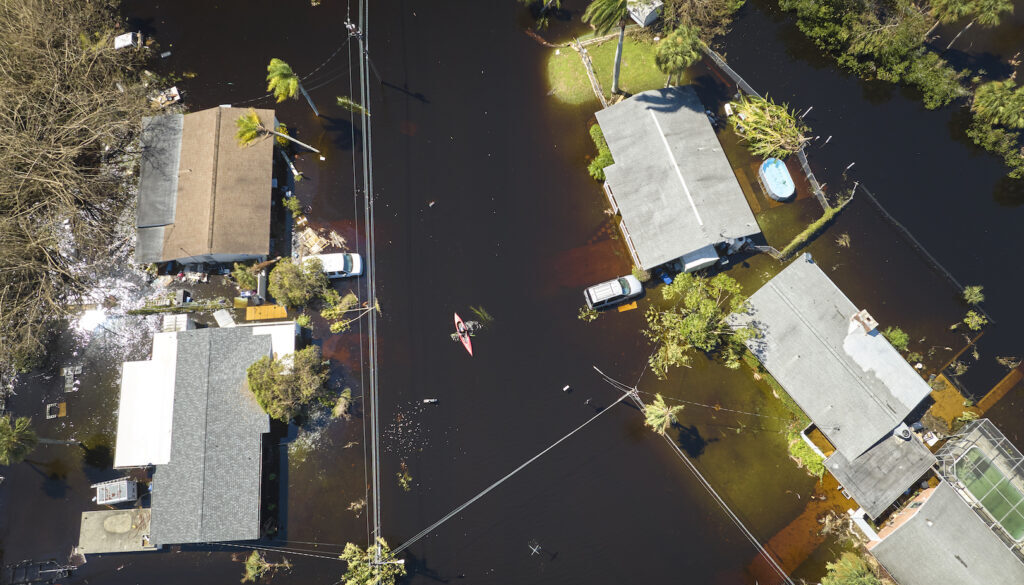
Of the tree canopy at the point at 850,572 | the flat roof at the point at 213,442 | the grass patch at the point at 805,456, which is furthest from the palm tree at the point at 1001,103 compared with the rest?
the flat roof at the point at 213,442

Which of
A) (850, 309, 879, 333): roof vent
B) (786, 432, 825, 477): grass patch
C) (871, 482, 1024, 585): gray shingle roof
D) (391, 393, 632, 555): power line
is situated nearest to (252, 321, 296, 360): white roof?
(391, 393, 632, 555): power line

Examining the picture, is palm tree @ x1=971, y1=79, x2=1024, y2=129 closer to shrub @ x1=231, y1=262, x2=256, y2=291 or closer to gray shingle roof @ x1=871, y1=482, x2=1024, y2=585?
gray shingle roof @ x1=871, y1=482, x2=1024, y2=585

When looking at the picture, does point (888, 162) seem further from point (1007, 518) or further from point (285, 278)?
point (285, 278)

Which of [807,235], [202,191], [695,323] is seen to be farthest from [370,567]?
[807,235]

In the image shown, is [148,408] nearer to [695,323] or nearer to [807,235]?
[695,323]

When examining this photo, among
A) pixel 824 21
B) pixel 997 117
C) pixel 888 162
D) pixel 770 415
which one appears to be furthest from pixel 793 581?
pixel 824 21

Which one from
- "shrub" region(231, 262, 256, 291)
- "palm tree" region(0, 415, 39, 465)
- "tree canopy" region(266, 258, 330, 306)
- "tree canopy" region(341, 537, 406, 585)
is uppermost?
"shrub" region(231, 262, 256, 291)
